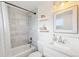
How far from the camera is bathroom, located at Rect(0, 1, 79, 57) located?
39.5 inches

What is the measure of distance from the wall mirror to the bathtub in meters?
0.55

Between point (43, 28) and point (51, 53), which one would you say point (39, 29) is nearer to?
point (43, 28)

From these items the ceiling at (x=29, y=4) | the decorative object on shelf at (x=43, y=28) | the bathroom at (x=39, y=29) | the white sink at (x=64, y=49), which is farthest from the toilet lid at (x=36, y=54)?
the ceiling at (x=29, y=4)

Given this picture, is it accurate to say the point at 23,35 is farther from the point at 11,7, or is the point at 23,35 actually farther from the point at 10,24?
the point at 11,7

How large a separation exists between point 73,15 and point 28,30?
2.44 feet

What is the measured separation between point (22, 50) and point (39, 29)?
0.48 m

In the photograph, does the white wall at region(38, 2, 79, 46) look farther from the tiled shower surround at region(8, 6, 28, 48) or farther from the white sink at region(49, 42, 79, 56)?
the tiled shower surround at region(8, 6, 28, 48)

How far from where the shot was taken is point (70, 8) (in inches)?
39.5

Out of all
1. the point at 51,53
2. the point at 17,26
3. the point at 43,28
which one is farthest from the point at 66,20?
the point at 17,26

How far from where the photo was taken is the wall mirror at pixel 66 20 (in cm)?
98

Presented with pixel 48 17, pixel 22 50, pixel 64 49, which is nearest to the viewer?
pixel 64 49

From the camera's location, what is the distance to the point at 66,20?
40.8 inches

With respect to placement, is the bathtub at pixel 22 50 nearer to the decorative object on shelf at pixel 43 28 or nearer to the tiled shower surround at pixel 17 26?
the tiled shower surround at pixel 17 26

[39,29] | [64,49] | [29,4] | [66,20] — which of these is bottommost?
[64,49]
